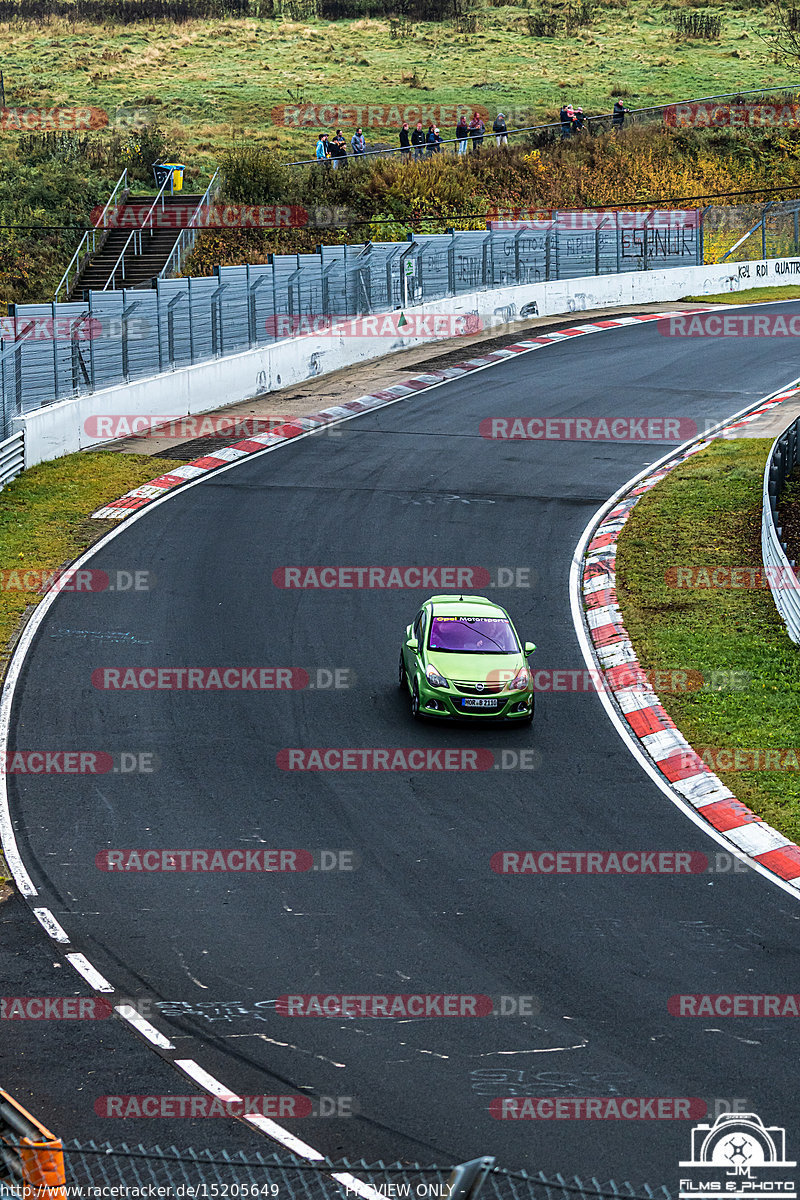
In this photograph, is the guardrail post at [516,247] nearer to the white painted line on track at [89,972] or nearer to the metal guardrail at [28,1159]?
the white painted line on track at [89,972]

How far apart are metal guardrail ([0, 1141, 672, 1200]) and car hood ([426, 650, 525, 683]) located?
28.1 ft

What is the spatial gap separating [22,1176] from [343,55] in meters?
73.7

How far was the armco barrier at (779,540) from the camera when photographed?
20.8 m

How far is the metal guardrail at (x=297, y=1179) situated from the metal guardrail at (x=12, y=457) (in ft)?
66.7

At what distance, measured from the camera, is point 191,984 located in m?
11.8

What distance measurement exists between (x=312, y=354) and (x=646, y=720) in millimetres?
22041

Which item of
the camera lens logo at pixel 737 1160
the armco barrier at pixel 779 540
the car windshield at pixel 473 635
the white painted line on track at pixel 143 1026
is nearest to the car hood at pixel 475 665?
the car windshield at pixel 473 635

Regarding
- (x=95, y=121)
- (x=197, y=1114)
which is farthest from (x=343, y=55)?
(x=197, y=1114)

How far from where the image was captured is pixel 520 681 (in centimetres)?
1745

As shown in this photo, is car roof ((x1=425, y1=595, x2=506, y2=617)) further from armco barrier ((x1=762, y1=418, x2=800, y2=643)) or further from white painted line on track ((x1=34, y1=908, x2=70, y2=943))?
white painted line on track ((x1=34, y1=908, x2=70, y2=943))

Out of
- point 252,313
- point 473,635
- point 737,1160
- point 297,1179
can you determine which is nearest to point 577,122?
point 252,313

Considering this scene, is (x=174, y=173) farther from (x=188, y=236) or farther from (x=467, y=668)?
Answer: (x=467, y=668)

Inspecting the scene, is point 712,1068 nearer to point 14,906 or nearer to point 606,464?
point 14,906

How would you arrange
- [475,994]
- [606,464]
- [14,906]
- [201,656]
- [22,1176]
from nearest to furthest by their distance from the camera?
[22,1176] < [475,994] < [14,906] < [201,656] < [606,464]
